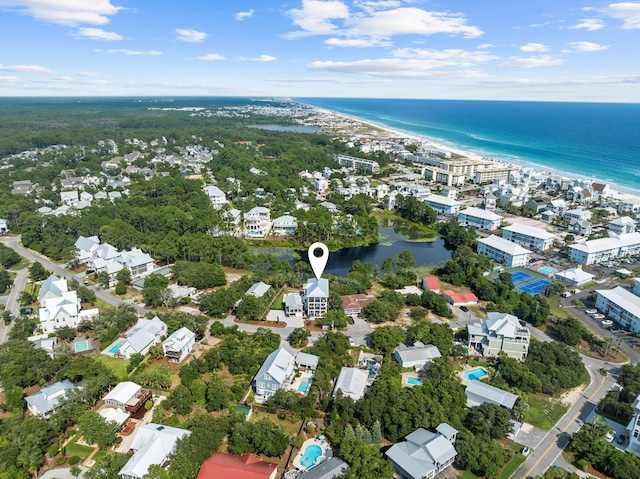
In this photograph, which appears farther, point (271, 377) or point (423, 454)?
point (271, 377)

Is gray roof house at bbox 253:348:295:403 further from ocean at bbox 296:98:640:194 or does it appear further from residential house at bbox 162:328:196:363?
ocean at bbox 296:98:640:194

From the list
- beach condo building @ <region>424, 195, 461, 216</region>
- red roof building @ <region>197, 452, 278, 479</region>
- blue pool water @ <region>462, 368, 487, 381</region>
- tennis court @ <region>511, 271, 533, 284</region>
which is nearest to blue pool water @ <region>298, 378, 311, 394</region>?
red roof building @ <region>197, 452, 278, 479</region>

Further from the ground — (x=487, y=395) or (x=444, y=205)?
(x=444, y=205)

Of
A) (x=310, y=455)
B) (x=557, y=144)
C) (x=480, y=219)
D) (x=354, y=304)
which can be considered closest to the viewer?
(x=310, y=455)

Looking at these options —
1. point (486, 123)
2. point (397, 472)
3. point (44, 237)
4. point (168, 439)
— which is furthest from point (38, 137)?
point (486, 123)

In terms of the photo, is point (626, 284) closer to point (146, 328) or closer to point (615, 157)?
point (146, 328)

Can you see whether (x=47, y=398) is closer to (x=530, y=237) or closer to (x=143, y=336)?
(x=143, y=336)

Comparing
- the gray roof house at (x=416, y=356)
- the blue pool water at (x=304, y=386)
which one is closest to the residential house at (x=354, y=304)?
the gray roof house at (x=416, y=356)

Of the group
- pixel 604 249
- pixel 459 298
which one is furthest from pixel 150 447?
pixel 604 249
